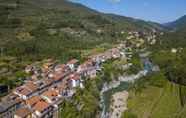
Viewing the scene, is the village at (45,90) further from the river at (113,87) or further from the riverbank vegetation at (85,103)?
the river at (113,87)

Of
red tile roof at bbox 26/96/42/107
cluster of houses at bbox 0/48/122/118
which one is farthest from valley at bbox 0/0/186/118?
red tile roof at bbox 26/96/42/107

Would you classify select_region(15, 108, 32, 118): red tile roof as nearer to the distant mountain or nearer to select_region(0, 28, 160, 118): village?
select_region(0, 28, 160, 118): village

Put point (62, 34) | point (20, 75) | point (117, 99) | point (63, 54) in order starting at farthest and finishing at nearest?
point (62, 34) < point (63, 54) < point (20, 75) < point (117, 99)

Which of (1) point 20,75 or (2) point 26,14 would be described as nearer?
(1) point 20,75

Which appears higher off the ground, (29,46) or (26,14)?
(26,14)

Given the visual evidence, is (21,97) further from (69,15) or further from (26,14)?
(69,15)

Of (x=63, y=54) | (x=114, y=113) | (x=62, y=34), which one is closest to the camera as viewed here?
(x=114, y=113)

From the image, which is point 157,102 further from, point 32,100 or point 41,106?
point 32,100

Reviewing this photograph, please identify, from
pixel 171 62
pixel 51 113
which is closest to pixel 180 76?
pixel 171 62
